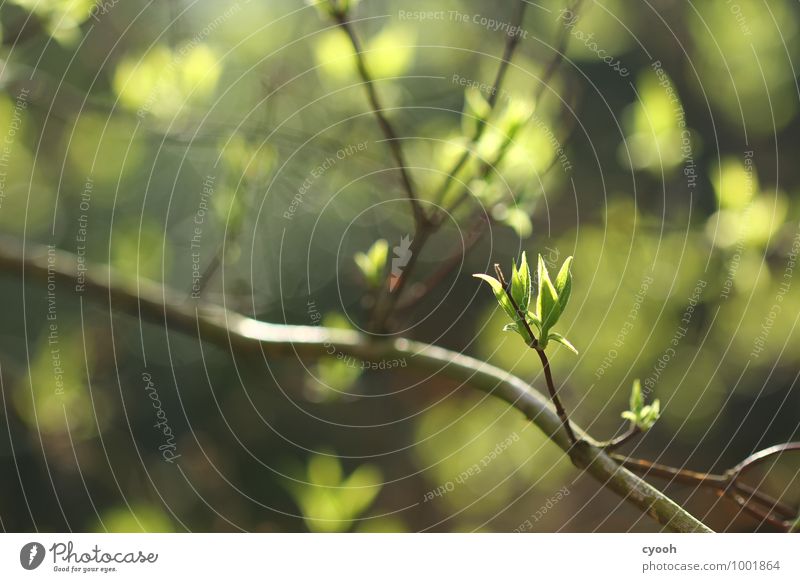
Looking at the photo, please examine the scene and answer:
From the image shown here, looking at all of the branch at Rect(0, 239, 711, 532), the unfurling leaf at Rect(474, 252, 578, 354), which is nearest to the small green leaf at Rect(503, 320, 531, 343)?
the unfurling leaf at Rect(474, 252, 578, 354)

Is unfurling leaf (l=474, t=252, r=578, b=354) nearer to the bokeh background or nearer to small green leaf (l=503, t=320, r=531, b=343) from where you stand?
small green leaf (l=503, t=320, r=531, b=343)

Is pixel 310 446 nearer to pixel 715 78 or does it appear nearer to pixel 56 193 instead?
pixel 56 193

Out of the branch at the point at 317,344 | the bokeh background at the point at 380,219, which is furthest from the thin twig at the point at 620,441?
the bokeh background at the point at 380,219

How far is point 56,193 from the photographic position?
961mm

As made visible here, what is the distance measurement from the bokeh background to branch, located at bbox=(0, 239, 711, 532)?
0.04 m

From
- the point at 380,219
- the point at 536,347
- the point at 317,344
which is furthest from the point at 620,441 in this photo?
the point at 380,219

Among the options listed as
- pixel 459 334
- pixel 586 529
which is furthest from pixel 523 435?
pixel 586 529

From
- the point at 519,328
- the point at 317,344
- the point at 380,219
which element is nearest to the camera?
the point at 519,328

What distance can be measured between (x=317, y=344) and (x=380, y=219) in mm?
273

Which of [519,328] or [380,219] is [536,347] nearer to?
[519,328]

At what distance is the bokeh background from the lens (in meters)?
0.72

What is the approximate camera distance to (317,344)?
595 mm

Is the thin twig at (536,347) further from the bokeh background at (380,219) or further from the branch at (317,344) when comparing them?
the bokeh background at (380,219)
